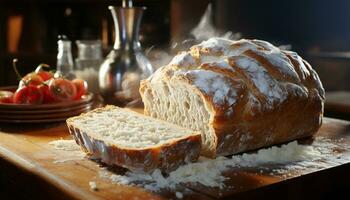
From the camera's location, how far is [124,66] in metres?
2.78

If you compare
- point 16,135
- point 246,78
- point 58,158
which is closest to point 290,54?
point 246,78

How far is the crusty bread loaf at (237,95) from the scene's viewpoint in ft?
5.70

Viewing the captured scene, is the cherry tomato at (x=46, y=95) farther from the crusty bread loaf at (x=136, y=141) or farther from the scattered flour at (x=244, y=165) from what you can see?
the scattered flour at (x=244, y=165)

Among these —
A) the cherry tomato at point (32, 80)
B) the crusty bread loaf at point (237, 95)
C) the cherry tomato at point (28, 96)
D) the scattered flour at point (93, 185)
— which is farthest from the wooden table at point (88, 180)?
the cherry tomato at point (32, 80)

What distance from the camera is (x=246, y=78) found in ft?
6.02

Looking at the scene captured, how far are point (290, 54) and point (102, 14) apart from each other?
4.21 meters

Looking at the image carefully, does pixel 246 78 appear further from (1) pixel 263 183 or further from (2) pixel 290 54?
(1) pixel 263 183

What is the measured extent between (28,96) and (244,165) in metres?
1.14

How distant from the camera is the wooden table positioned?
136cm

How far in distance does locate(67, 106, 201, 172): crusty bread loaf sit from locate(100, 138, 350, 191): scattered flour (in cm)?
4

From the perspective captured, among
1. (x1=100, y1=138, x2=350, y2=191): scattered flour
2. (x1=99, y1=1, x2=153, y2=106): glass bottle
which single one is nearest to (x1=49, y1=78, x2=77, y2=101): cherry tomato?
(x1=99, y1=1, x2=153, y2=106): glass bottle

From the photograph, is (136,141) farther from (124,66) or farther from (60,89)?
(124,66)

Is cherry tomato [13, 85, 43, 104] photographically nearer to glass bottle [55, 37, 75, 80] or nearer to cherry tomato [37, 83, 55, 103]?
cherry tomato [37, 83, 55, 103]

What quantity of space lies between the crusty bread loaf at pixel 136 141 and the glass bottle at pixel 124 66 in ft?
2.77
